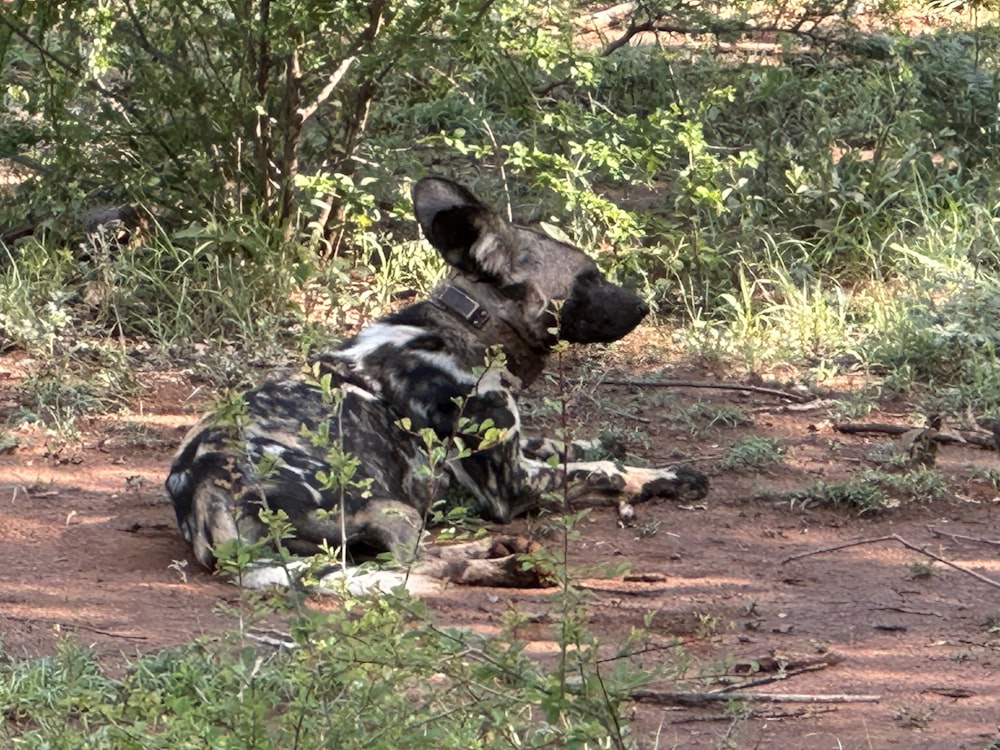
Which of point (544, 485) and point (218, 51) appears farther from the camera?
point (218, 51)

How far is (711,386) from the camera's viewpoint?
6.60 metres

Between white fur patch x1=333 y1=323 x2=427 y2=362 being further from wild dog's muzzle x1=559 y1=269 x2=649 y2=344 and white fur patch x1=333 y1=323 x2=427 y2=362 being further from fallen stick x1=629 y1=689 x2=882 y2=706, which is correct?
fallen stick x1=629 y1=689 x2=882 y2=706

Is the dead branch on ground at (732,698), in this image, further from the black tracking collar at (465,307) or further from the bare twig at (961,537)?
the black tracking collar at (465,307)

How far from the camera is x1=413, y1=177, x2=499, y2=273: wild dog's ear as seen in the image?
5.21 m

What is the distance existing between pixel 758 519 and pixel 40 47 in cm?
354

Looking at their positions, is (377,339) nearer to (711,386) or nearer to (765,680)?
(711,386)

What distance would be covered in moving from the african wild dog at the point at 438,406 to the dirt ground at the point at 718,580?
22 centimetres

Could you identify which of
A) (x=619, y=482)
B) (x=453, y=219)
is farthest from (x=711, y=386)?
(x=453, y=219)

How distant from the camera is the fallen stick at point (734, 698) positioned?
353 centimetres

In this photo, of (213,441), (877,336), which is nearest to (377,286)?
(877,336)

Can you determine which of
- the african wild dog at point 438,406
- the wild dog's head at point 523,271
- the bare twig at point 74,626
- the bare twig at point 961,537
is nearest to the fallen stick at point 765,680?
the bare twig at point 961,537

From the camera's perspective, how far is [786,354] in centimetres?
697

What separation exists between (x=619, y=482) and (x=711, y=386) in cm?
137

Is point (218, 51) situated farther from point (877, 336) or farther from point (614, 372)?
point (877, 336)
